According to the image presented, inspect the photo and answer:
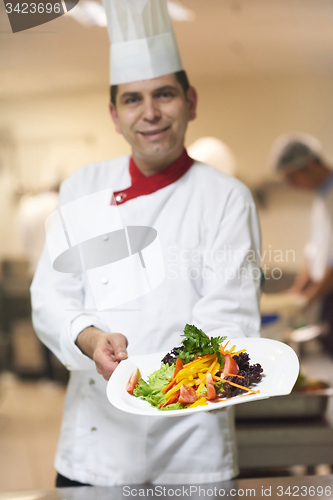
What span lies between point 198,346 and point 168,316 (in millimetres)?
161

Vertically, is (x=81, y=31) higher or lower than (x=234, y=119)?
higher

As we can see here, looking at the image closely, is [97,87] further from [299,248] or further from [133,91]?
[299,248]

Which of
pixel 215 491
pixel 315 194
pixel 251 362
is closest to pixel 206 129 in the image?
pixel 315 194

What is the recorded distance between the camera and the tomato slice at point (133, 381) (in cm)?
86

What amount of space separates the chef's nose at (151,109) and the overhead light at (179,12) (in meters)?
0.20

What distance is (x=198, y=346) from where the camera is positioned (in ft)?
2.91

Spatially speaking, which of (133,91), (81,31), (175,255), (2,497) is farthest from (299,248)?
(2,497)

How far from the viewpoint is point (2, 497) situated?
3.46ft

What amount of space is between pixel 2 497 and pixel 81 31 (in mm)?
1035

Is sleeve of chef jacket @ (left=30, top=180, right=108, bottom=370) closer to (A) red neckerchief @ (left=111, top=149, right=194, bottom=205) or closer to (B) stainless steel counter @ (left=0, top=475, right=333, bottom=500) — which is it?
(A) red neckerchief @ (left=111, top=149, right=194, bottom=205)

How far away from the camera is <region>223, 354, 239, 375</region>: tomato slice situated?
2.81ft

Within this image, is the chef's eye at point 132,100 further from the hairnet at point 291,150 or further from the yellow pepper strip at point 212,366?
the yellow pepper strip at point 212,366

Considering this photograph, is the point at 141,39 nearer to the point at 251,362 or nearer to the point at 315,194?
the point at 315,194

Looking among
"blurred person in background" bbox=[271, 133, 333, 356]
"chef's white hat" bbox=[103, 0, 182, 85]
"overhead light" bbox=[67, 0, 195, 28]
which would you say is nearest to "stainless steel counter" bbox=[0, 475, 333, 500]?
"blurred person in background" bbox=[271, 133, 333, 356]
